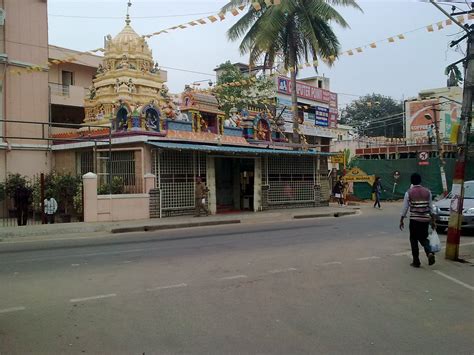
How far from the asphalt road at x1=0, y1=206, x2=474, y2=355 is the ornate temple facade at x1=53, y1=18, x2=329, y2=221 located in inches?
343

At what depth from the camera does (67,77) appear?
32219 mm

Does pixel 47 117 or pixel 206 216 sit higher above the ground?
pixel 47 117

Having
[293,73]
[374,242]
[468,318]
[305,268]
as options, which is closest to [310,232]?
[374,242]

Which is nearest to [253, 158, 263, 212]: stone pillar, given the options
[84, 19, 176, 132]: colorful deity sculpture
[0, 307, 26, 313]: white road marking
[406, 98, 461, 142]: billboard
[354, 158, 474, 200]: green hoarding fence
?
[84, 19, 176, 132]: colorful deity sculpture

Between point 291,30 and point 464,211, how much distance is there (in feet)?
46.8

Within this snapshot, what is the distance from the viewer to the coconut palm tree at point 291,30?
23172mm

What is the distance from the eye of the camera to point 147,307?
586 cm

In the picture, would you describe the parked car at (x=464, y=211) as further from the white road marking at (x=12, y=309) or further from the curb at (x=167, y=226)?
the white road marking at (x=12, y=309)

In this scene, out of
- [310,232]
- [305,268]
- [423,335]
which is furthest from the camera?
[310,232]

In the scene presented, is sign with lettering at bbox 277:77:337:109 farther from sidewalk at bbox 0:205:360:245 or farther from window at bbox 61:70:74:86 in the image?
sidewalk at bbox 0:205:360:245

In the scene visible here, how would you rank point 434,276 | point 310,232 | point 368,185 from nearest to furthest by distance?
1. point 434,276
2. point 310,232
3. point 368,185

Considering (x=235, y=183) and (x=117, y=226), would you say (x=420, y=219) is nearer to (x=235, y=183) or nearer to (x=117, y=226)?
(x=117, y=226)

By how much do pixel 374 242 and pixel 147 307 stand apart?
26.1ft

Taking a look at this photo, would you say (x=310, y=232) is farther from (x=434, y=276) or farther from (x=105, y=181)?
(x=105, y=181)
